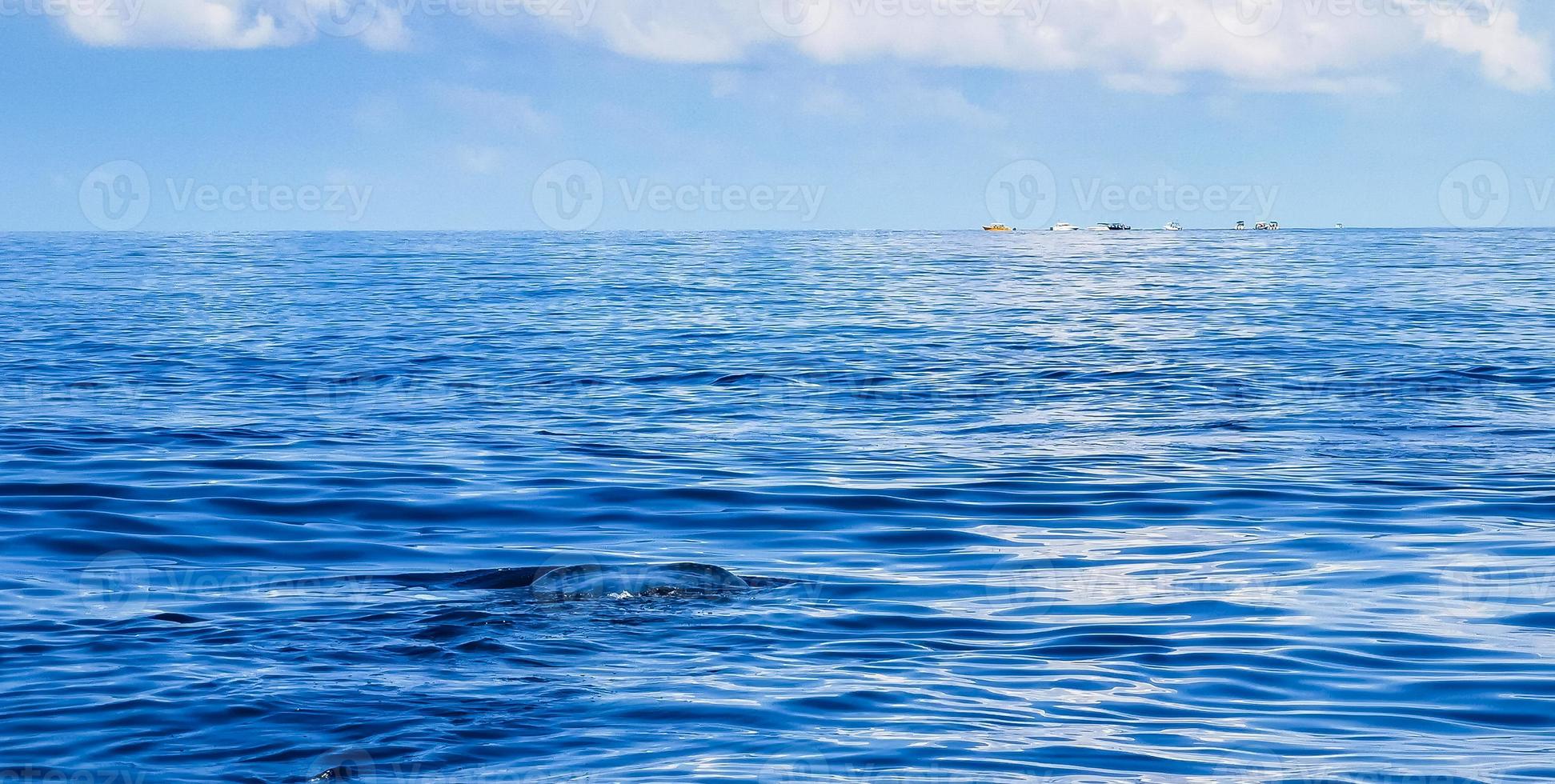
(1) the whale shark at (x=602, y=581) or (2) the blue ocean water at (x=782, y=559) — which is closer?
(2) the blue ocean water at (x=782, y=559)

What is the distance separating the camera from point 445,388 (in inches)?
912

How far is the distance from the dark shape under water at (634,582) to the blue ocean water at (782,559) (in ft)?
0.14

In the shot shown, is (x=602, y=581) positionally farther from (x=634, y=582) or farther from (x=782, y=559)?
(x=782, y=559)

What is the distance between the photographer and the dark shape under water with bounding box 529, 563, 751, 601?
384 inches

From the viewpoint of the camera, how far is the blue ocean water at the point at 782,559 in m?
6.94

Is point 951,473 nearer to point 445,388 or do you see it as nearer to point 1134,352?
point 445,388

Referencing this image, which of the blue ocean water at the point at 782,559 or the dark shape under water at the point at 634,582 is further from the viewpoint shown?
the dark shape under water at the point at 634,582

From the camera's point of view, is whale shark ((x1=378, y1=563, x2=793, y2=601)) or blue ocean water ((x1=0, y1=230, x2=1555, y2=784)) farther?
whale shark ((x1=378, y1=563, x2=793, y2=601))

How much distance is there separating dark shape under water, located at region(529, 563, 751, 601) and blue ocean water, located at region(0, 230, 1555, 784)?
0.04 m

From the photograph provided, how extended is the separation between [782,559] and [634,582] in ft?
5.63

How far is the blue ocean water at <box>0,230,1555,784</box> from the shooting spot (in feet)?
22.8

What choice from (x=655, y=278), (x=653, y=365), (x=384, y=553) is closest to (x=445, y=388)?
(x=653, y=365)

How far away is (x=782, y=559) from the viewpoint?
1143 centimetres

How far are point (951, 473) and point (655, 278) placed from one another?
111ft
